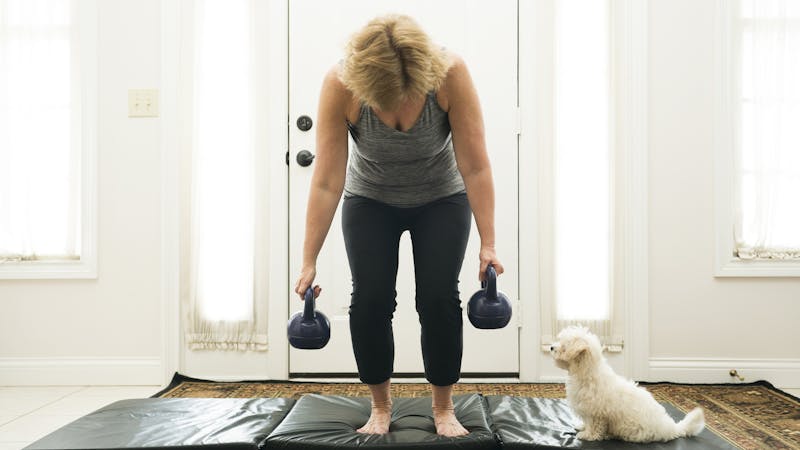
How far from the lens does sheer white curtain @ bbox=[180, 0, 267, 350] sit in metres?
3.07

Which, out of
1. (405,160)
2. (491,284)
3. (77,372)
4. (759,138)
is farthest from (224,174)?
(759,138)

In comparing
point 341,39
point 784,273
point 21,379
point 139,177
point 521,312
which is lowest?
point 21,379

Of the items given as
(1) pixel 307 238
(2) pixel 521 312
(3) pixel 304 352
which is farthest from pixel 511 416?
(3) pixel 304 352

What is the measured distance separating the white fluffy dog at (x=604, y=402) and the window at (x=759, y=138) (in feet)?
4.97

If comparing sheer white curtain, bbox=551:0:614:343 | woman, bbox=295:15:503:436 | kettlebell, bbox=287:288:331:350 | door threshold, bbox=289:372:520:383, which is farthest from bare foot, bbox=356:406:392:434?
sheer white curtain, bbox=551:0:614:343

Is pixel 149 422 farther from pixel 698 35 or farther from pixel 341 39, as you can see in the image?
pixel 698 35

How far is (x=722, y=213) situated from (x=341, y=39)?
2001mm

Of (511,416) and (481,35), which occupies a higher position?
(481,35)

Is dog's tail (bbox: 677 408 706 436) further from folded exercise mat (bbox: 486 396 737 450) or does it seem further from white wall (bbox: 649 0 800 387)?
white wall (bbox: 649 0 800 387)

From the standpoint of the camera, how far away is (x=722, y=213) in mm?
3018

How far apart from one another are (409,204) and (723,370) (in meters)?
2.05

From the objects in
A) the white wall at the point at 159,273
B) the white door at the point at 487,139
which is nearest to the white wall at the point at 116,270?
the white wall at the point at 159,273

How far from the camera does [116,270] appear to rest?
3096 millimetres

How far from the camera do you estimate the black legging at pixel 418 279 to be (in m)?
1.76
